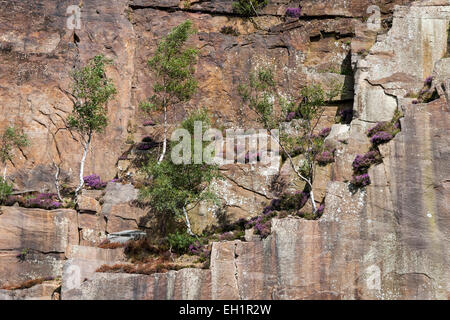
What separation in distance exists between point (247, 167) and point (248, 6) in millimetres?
17720

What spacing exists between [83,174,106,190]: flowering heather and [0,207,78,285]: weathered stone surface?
479 cm

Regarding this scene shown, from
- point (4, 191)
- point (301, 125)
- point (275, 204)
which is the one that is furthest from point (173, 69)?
point (4, 191)

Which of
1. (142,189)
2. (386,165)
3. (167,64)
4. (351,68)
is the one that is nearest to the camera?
(386,165)

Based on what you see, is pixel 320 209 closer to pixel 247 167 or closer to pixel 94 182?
pixel 247 167

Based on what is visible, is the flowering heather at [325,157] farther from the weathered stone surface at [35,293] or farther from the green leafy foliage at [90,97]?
the weathered stone surface at [35,293]

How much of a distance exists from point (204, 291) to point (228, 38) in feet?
80.9

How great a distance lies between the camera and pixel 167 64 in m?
44.4

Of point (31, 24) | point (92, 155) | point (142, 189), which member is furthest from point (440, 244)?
point (31, 24)

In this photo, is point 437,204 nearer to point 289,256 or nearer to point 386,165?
point 386,165

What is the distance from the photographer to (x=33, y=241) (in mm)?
38375

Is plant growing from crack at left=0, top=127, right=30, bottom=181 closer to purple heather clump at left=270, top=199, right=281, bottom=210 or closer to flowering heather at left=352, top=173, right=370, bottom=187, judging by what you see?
purple heather clump at left=270, top=199, right=281, bottom=210

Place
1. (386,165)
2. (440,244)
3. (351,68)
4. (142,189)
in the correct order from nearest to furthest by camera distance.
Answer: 1. (440,244)
2. (386,165)
3. (142,189)
4. (351,68)

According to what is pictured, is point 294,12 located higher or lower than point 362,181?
higher

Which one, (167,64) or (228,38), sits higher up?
(228,38)
